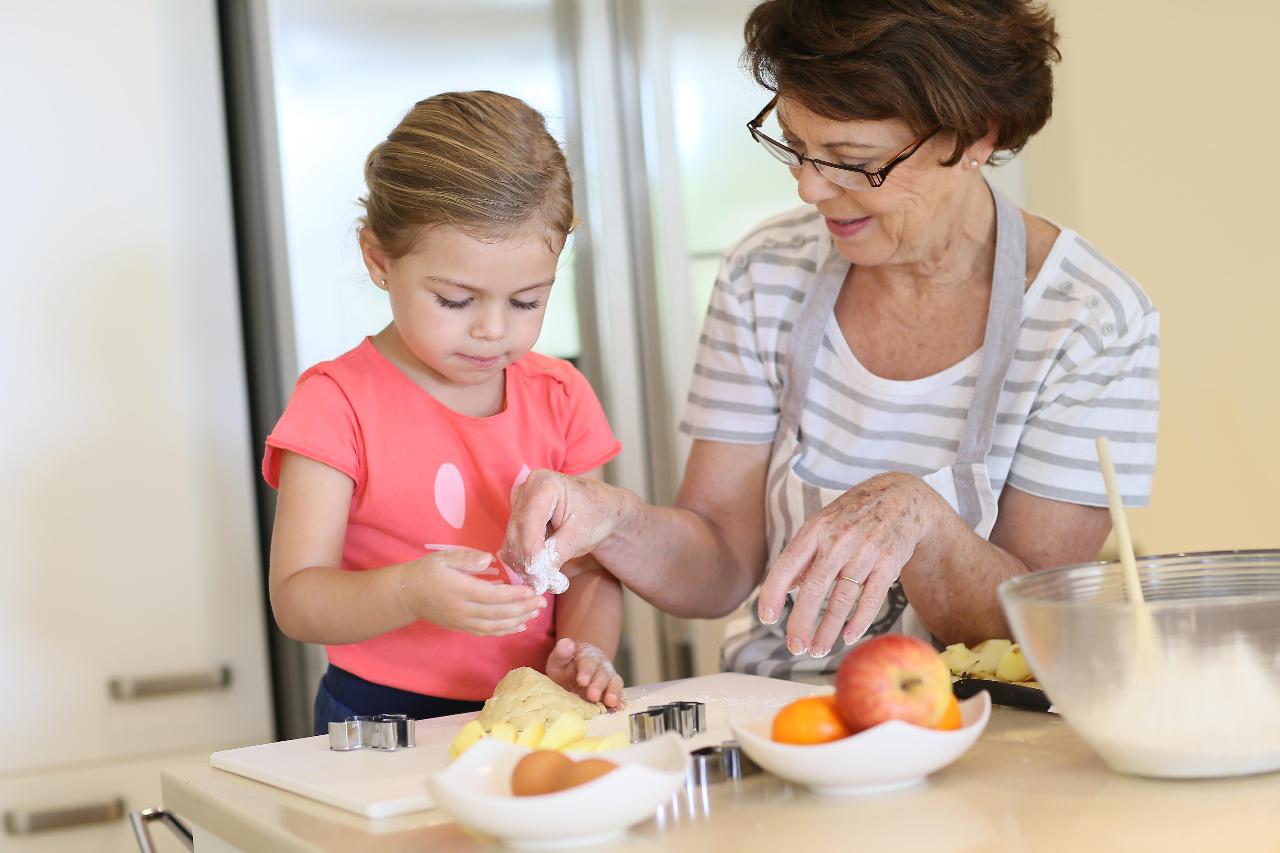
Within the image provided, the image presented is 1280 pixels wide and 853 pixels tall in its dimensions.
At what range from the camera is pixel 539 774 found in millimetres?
738

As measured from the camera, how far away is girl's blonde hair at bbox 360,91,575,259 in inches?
47.9

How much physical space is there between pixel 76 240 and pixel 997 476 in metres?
1.15

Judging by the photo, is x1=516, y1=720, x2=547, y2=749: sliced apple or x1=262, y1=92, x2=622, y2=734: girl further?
x1=262, y1=92, x2=622, y2=734: girl

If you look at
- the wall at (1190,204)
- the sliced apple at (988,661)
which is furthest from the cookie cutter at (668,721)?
the wall at (1190,204)

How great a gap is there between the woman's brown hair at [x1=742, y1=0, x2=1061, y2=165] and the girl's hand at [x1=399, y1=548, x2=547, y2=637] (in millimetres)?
565

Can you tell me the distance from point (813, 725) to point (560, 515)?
0.44 m

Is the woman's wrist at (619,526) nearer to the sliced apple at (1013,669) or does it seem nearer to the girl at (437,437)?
the girl at (437,437)

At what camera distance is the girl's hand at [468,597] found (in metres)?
1.05

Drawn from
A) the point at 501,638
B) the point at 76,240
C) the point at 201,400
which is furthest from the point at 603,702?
the point at 76,240

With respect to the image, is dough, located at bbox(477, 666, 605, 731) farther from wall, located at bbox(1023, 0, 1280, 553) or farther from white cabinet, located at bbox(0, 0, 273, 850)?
wall, located at bbox(1023, 0, 1280, 553)

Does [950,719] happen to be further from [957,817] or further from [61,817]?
[61,817]

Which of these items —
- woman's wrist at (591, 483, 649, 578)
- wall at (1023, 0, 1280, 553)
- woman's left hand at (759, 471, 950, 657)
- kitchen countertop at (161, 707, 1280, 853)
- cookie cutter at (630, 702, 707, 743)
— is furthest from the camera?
wall at (1023, 0, 1280, 553)

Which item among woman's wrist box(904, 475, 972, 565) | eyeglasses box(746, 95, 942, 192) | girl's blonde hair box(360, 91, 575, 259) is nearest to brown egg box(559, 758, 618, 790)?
woman's wrist box(904, 475, 972, 565)

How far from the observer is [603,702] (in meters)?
1.12
